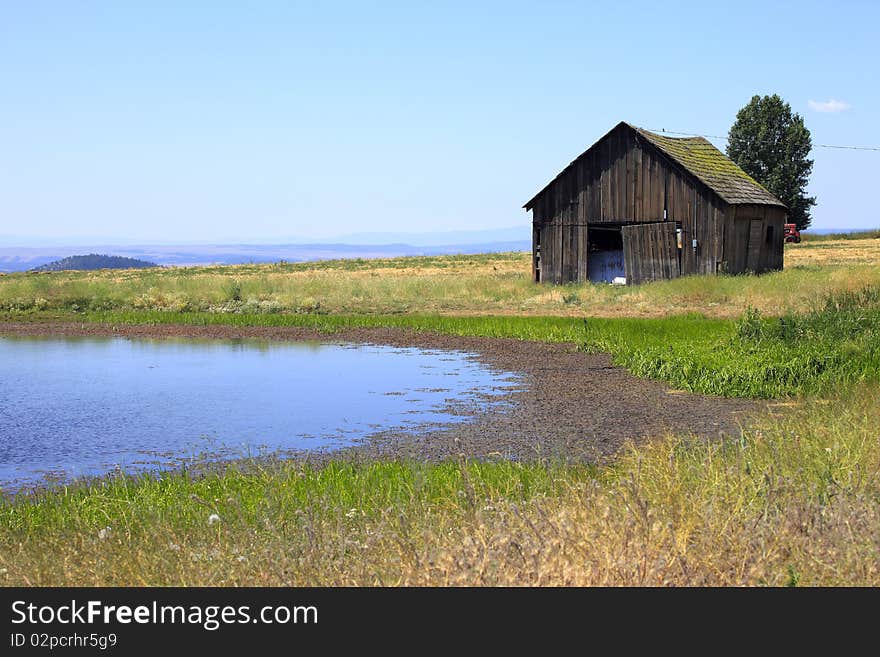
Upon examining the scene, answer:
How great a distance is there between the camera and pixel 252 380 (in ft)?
67.3

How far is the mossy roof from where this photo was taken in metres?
37.7

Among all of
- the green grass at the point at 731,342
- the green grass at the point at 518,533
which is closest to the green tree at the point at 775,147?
the green grass at the point at 731,342

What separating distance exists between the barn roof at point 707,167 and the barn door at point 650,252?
229 cm

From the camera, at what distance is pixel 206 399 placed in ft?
59.4

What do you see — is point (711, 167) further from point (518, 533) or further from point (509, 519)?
point (518, 533)

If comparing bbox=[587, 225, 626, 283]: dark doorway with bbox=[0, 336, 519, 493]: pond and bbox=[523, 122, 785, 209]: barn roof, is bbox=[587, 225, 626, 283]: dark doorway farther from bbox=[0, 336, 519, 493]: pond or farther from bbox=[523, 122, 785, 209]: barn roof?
bbox=[0, 336, 519, 493]: pond

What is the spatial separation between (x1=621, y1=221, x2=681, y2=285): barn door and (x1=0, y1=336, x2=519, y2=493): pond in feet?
52.6

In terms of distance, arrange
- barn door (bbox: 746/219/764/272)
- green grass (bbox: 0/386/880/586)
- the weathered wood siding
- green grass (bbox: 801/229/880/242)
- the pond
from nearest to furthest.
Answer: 1. green grass (bbox: 0/386/880/586)
2. the pond
3. the weathered wood siding
4. barn door (bbox: 746/219/764/272)
5. green grass (bbox: 801/229/880/242)

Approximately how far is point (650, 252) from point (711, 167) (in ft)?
15.9

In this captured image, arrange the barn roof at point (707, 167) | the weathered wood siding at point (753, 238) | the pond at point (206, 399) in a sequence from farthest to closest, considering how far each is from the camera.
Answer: the weathered wood siding at point (753, 238), the barn roof at point (707, 167), the pond at point (206, 399)

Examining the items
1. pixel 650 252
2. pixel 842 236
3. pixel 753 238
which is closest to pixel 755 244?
pixel 753 238

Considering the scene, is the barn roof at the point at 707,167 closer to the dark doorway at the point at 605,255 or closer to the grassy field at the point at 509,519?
the dark doorway at the point at 605,255

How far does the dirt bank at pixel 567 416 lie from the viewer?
519 inches

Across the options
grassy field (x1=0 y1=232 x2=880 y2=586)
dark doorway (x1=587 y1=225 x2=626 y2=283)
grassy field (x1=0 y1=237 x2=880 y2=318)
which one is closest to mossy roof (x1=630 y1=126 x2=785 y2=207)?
grassy field (x1=0 y1=237 x2=880 y2=318)
